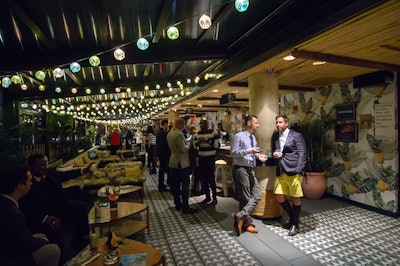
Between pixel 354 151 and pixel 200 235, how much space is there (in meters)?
3.87

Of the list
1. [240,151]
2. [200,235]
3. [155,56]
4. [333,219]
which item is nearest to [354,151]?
[333,219]

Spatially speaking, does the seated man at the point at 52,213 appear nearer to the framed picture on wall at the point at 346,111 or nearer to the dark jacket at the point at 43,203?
the dark jacket at the point at 43,203

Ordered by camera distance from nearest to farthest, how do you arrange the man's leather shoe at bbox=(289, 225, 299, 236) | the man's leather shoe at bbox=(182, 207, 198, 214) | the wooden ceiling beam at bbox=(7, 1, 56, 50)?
the wooden ceiling beam at bbox=(7, 1, 56, 50)
the man's leather shoe at bbox=(289, 225, 299, 236)
the man's leather shoe at bbox=(182, 207, 198, 214)

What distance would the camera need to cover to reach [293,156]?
3592 mm

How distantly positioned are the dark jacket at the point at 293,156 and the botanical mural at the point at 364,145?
2135mm

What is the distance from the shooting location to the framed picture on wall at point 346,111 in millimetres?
5059

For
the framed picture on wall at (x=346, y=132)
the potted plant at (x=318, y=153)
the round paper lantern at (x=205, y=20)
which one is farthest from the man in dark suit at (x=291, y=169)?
the framed picture on wall at (x=346, y=132)

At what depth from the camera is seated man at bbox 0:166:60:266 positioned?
1.75 meters

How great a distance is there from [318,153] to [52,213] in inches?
216

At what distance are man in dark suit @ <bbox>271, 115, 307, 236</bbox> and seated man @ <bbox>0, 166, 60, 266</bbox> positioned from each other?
→ 3.13 m

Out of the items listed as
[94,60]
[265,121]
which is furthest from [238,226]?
[94,60]

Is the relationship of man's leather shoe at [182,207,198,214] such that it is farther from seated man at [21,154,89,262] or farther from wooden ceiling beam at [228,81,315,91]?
wooden ceiling beam at [228,81,315,91]

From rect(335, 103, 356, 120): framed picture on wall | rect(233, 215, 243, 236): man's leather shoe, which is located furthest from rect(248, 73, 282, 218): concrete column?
rect(335, 103, 356, 120): framed picture on wall

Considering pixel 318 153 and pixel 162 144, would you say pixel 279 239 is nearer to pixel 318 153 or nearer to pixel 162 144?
pixel 318 153
